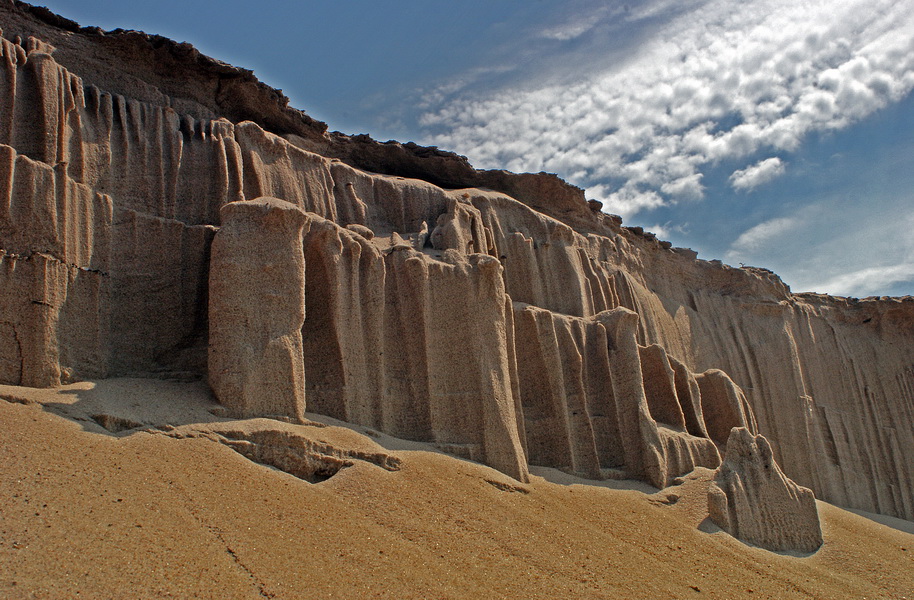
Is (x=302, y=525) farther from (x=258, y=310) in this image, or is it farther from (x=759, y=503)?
(x=759, y=503)

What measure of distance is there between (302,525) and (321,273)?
19.7 ft

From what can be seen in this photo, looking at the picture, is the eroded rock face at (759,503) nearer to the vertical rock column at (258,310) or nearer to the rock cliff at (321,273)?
the rock cliff at (321,273)

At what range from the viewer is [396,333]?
15672mm

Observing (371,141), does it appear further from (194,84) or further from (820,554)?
(820,554)

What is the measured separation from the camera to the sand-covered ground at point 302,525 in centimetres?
822

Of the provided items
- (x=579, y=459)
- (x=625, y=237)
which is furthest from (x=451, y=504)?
(x=625, y=237)

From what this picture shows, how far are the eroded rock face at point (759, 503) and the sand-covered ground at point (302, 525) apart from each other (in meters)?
0.49

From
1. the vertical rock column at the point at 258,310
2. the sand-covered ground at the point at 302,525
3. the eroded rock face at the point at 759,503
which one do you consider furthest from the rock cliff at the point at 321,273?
the eroded rock face at the point at 759,503

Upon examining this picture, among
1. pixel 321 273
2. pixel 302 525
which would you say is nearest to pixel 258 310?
pixel 321 273

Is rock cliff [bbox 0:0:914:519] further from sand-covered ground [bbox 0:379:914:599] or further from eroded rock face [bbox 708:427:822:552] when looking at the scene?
eroded rock face [bbox 708:427:822:552]

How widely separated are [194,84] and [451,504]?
11345mm

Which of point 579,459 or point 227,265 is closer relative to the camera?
point 227,265

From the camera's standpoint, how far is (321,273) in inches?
582

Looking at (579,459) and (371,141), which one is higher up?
(371,141)
